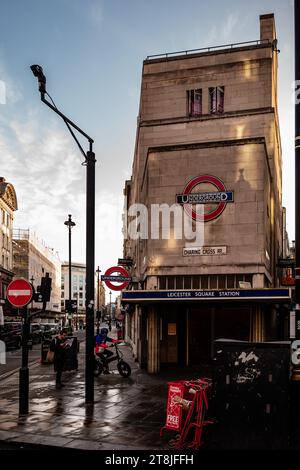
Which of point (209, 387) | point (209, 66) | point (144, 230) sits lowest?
point (209, 387)

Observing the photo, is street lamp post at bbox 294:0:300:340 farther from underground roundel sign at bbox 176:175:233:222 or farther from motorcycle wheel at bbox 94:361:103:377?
motorcycle wheel at bbox 94:361:103:377

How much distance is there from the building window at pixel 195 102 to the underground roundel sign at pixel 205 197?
16.7 feet

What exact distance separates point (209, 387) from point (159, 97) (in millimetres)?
17847

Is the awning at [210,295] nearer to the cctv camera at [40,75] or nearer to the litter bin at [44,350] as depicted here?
Result: the litter bin at [44,350]

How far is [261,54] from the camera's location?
24.7m

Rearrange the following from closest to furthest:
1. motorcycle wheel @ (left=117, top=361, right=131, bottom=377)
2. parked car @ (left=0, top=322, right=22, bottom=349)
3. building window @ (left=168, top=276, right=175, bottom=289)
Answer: motorcycle wheel @ (left=117, top=361, right=131, bottom=377)
building window @ (left=168, top=276, right=175, bottom=289)
parked car @ (left=0, top=322, right=22, bottom=349)

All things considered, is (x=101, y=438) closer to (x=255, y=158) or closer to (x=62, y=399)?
(x=62, y=399)

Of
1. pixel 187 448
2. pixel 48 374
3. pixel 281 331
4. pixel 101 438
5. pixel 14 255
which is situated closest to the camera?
pixel 187 448

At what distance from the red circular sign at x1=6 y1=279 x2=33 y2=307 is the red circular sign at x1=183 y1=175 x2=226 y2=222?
375 inches

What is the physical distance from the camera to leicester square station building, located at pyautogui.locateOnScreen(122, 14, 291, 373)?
66.6 feet

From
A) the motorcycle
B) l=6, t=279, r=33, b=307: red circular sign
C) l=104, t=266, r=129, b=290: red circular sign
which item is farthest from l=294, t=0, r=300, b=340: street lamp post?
the motorcycle

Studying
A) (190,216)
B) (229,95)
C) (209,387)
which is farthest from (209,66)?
(209,387)

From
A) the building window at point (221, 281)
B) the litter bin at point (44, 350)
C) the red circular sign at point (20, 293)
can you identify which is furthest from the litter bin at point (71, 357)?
the red circular sign at point (20, 293)

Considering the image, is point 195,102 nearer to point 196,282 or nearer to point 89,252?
point 196,282
